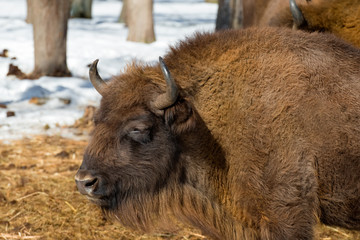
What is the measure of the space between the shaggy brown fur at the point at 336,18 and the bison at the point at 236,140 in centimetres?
182

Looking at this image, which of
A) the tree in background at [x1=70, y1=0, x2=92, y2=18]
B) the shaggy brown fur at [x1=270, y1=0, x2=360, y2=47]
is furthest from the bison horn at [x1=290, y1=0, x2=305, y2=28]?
the tree in background at [x1=70, y1=0, x2=92, y2=18]

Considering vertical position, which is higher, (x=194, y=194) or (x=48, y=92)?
(x=194, y=194)

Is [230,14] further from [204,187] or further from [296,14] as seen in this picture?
[204,187]

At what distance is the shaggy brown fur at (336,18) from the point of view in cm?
582

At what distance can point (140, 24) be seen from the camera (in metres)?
14.4

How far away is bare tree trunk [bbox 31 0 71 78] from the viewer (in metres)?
9.65

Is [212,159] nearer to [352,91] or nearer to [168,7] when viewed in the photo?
[352,91]

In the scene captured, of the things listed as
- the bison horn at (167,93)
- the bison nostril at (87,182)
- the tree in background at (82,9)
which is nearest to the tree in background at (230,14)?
the bison horn at (167,93)

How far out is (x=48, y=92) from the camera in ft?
29.7

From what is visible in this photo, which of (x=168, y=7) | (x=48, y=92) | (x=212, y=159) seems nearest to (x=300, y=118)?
(x=212, y=159)

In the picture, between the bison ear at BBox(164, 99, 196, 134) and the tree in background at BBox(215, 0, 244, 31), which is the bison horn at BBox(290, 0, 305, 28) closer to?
the bison ear at BBox(164, 99, 196, 134)

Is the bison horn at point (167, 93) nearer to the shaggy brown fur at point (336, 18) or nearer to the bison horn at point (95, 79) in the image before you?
the bison horn at point (95, 79)

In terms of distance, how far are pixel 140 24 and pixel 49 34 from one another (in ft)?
16.3

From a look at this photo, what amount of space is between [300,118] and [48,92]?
6106 millimetres
